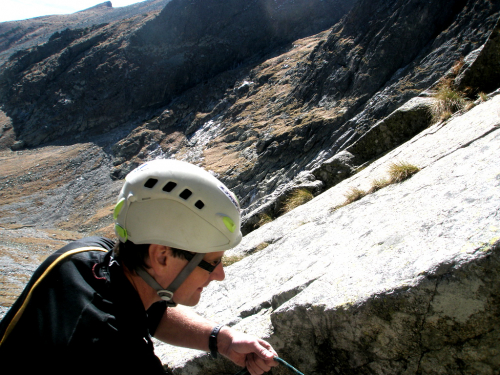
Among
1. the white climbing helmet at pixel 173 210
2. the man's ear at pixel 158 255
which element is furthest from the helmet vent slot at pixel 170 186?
the man's ear at pixel 158 255

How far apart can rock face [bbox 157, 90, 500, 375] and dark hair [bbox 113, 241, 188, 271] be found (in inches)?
32.3

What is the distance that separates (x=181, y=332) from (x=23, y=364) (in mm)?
1142

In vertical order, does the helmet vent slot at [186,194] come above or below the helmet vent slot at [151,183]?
below

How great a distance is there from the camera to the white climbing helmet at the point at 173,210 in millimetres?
2100

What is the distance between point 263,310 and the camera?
9.25 ft

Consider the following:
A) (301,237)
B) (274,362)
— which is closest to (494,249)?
(274,362)

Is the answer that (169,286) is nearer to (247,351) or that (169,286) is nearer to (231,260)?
(247,351)

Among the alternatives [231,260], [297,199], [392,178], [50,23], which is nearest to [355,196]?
[392,178]

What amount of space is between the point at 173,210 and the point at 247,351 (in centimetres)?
104

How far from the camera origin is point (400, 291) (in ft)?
6.03

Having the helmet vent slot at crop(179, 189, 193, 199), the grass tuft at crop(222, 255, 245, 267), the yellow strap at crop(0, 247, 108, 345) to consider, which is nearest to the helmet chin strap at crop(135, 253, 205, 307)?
the yellow strap at crop(0, 247, 108, 345)

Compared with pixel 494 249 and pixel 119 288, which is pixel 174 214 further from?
pixel 494 249

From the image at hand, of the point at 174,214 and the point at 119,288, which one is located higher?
the point at 174,214

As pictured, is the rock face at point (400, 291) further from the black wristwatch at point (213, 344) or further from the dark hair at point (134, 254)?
the dark hair at point (134, 254)
